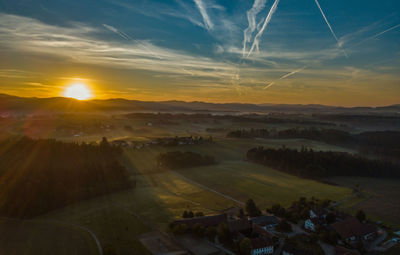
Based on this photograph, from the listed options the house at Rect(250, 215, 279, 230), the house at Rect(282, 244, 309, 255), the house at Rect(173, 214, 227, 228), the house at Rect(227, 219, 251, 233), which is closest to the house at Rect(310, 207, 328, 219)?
the house at Rect(250, 215, 279, 230)

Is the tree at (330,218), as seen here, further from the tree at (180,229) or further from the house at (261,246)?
the tree at (180,229)

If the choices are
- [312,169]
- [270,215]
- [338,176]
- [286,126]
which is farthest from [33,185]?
[286,126]

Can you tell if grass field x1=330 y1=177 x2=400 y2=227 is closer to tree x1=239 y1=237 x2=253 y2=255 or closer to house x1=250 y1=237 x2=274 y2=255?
house x1=250 y1=237 x2=274 y2=255

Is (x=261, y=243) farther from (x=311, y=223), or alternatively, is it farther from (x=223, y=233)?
(x=311, y=223)

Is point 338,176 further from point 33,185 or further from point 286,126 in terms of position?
point 286,126

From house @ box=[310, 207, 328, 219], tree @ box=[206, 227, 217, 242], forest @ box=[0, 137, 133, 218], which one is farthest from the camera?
forest @ box=[0, 137, 133, 218]

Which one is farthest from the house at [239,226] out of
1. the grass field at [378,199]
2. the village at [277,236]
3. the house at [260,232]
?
the grass field at [378,199]
